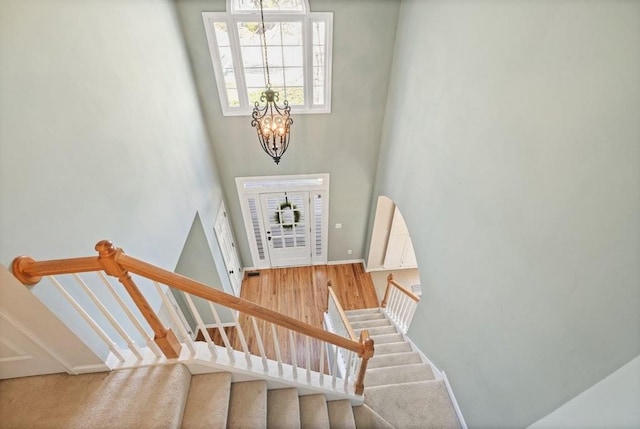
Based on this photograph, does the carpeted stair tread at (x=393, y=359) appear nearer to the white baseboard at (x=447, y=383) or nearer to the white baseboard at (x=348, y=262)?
the white baseboard at (x=447, y=383)

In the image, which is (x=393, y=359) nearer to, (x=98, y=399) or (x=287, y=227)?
(x=98, y=399)

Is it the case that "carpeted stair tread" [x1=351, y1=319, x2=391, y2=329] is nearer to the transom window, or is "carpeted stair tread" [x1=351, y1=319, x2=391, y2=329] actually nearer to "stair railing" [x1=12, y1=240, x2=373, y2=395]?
"stair railing" [x1=12, y1=240, x2=373, y2=395]

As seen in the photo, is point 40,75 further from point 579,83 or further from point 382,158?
point 382,158

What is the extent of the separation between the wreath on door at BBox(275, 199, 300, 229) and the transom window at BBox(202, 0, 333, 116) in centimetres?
174

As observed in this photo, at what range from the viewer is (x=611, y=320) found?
1151 mm

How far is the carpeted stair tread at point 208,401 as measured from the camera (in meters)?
1.63

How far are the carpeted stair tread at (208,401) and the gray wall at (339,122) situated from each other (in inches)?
131

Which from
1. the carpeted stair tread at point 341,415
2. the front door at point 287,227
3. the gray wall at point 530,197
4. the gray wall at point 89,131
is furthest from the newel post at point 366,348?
the front door at point 287,227

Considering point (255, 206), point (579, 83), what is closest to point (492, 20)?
point (579, 83)

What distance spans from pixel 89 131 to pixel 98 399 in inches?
63.9

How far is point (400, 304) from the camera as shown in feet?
13.5

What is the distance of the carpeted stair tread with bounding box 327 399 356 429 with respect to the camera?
211 centimetres

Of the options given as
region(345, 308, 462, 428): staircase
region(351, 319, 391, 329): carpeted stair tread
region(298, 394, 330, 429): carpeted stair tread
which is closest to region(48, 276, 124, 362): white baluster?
region(298, 394, 330, 429): carpeted stair tread

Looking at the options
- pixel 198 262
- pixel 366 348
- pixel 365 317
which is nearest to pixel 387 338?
pixel 365 317
